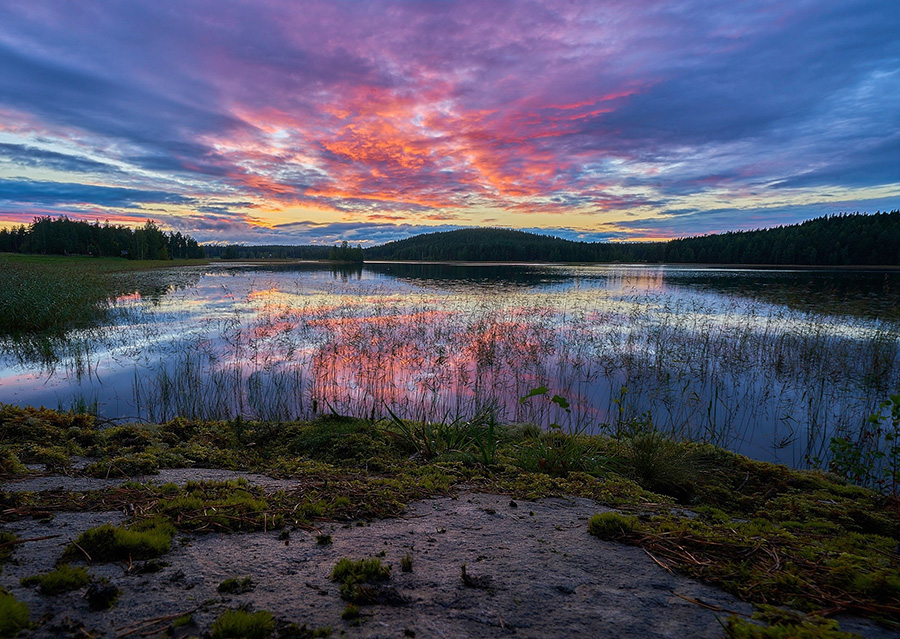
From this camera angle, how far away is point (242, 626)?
1.89m

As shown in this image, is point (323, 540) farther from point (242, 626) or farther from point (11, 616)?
point (11, 616)

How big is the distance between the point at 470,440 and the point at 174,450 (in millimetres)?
4245

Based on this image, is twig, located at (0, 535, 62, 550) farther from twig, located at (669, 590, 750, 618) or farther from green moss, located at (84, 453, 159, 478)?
twig, located at (669, 590, 750, 618)

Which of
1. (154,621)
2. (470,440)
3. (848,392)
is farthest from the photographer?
(848,392)

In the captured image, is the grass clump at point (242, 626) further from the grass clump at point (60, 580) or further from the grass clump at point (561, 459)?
the grass clump at point (561, 459)

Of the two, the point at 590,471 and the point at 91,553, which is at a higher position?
the point at 91,553

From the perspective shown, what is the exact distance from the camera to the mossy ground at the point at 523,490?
260 centimetres

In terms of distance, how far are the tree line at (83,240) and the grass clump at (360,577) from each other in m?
129

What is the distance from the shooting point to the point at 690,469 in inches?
230

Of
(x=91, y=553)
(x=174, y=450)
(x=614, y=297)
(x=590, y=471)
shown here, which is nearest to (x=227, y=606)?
(x=91, y=553)

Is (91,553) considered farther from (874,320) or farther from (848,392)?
(874,320)

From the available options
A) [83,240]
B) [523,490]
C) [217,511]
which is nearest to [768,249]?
[523,490]

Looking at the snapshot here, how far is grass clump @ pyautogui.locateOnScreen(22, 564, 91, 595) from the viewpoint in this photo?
6.74ft

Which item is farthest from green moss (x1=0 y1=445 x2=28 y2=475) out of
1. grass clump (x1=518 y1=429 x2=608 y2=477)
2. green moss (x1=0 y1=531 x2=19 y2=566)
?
grass clump (x1=518 y1=429 x2=608 y2=477)
